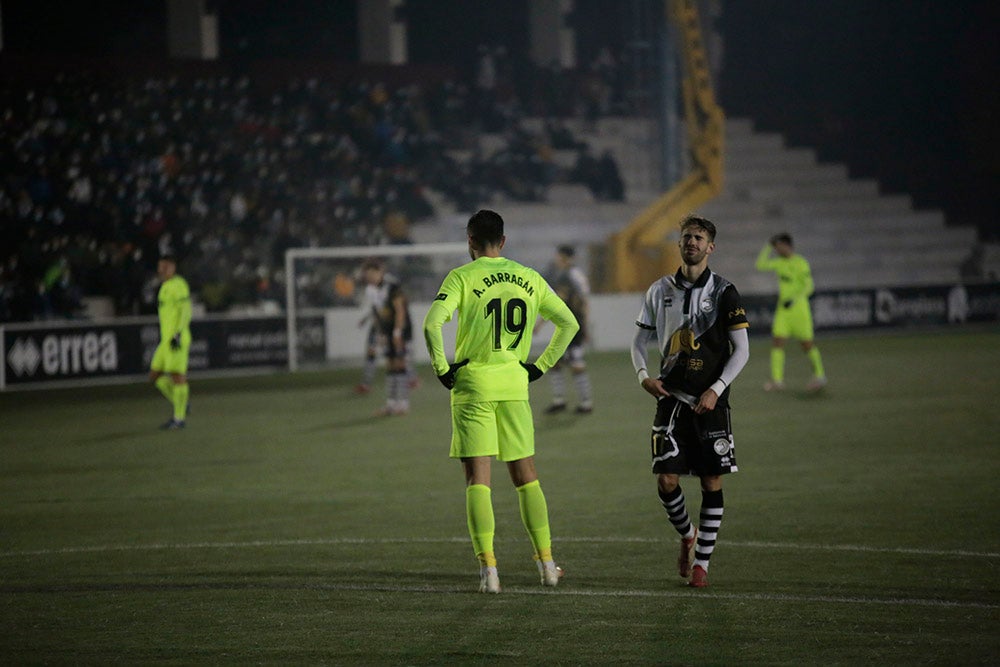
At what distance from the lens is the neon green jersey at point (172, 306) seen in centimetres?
1725

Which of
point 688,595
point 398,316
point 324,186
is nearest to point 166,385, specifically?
point 398,316

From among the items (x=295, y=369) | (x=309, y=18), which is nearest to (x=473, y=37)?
(x=309, y=18)

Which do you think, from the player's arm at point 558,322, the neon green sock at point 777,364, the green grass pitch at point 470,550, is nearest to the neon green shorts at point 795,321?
the neon green sock at point 777,364

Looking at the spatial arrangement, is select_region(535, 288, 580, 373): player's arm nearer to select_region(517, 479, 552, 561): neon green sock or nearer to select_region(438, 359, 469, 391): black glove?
select_region(438, 359, 469, 391): black glove

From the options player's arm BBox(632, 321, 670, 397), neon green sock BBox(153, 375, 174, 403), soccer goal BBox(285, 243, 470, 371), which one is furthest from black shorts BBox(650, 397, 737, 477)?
soccer goal BBox(285, 243, 470, 371)

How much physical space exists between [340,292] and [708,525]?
21.3 m

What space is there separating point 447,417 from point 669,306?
10.8m

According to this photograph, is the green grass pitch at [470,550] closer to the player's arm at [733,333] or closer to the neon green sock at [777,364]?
the player's arm at [733,333]

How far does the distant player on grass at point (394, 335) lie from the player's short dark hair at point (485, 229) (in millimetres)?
10465

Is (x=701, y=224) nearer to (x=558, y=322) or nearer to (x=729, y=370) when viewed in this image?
(x=729, y=370)

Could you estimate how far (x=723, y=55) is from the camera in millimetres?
43188

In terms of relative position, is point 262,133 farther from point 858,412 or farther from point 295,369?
point 858,412

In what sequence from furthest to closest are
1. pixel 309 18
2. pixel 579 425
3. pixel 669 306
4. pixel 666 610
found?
pixel 309 18, pixel 579 425, pixel 669 306, pixel 666 610

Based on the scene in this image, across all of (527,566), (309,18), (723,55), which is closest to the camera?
(527,566)
